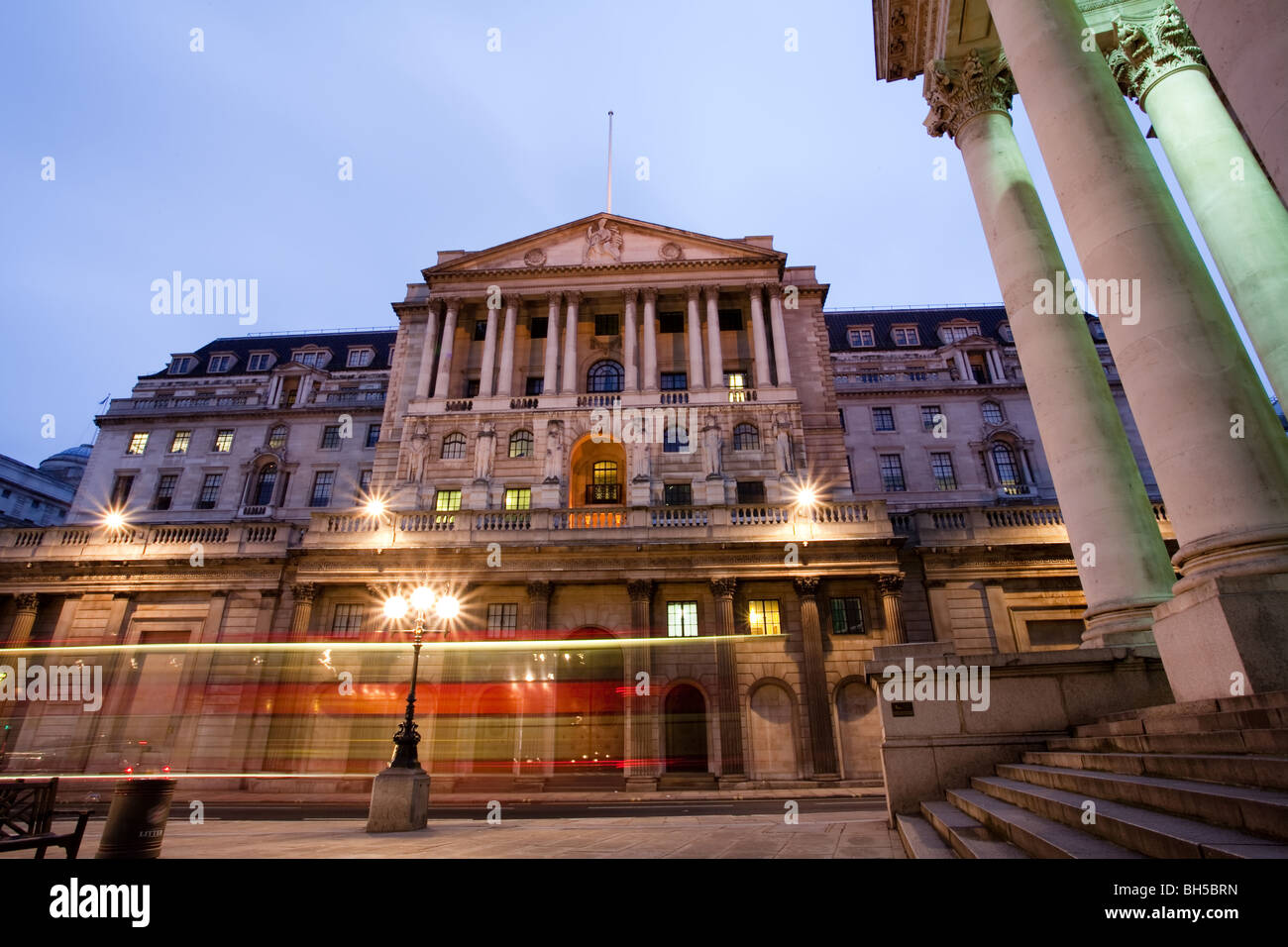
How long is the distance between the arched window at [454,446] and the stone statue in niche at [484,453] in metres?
0.94

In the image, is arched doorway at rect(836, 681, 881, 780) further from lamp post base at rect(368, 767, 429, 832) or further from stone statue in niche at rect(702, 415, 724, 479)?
lamp post base at rect(368, 767, 429, 832)

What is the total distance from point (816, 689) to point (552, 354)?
76.8ft

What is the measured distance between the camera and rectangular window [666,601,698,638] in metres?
26.8

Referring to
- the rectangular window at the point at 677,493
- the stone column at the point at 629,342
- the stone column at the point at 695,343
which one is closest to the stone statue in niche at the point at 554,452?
the stone column at the point at 629,342

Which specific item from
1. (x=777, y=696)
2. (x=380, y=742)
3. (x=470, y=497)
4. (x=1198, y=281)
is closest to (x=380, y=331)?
(x=470, y=497)

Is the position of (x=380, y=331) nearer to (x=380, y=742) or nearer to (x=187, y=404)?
(x=187, y=404)

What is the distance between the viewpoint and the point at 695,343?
36844 mm

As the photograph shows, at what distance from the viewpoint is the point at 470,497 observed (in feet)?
108

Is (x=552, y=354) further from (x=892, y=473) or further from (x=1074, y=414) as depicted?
(x=1074, y=414)

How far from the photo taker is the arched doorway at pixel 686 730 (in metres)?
24.7

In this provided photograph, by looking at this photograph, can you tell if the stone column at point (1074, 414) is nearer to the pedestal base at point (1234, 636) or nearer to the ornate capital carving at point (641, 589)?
the pedestal base at point (1234, 636)

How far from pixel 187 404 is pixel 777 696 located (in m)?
53.8

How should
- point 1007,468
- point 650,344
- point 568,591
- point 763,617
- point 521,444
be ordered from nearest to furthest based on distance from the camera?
point 763,617
point 568,591
point 521,444
point 650,344
point 1007,468

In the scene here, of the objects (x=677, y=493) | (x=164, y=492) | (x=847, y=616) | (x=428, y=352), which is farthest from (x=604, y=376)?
(x=164, y=492)
